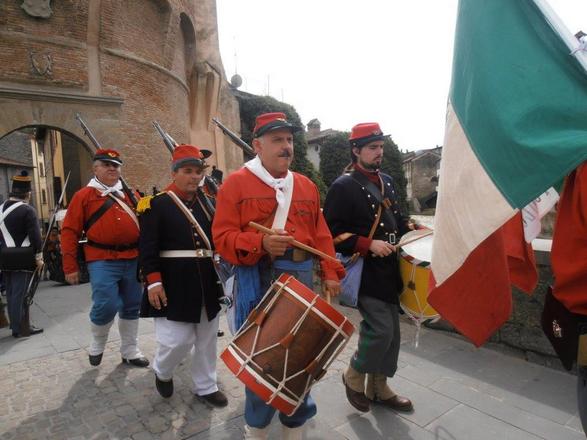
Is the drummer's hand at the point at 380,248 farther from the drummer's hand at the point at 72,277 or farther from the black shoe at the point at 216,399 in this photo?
the drummer's hand at the point at 72,277

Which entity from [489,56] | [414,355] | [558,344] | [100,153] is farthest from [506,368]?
[100,153]

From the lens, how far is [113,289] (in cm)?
424

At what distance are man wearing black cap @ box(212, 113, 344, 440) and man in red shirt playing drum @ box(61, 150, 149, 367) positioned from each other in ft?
7.15

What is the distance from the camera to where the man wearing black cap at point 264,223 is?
2547 mm

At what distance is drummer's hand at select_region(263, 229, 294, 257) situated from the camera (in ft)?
7.56

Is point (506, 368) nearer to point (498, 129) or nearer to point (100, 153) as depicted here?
point (498, 129)

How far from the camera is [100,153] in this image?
4.53m

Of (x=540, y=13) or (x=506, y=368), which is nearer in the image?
(x=540, y=13)

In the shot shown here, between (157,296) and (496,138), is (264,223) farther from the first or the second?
(496,138)

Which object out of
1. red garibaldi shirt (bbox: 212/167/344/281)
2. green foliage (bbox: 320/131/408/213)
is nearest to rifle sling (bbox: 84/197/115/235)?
red garibaldi shirt (bbox: 212/167/344/281)

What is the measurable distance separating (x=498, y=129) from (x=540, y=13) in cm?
48

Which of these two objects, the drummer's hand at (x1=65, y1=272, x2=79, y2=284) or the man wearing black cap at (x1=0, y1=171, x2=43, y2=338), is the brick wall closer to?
the man wearing black cap at (x1=0, y1=171, x2=43, y2=338)

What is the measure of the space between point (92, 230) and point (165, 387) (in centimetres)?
181

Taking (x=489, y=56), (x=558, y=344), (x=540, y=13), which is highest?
(x=540, y=13)
